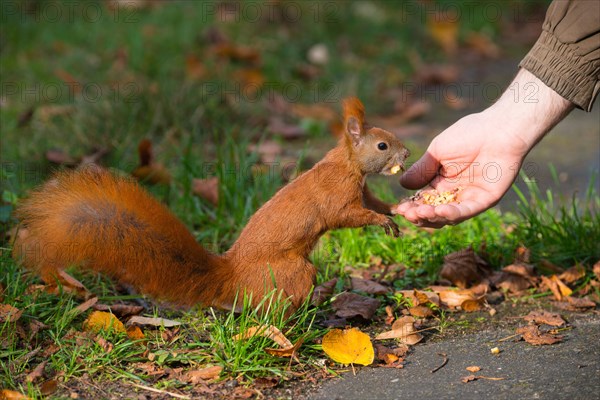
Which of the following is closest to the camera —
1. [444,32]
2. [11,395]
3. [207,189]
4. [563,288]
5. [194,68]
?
[11,395]

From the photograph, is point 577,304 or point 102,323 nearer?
point 102,323

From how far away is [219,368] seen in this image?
7.30 feet

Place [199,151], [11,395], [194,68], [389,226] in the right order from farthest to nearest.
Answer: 1. [194,68]
2. [199,151]
3. [389,226]
4. [11,395]

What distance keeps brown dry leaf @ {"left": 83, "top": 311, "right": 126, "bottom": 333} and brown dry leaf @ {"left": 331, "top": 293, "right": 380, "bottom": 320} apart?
0.70m

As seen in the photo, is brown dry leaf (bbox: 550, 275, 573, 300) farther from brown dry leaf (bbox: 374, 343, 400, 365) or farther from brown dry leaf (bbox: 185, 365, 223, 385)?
brown dry leaf (bbox: 185, 365, 223, 385)

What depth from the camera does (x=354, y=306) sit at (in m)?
2.69

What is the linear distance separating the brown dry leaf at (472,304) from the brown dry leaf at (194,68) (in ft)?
9.45

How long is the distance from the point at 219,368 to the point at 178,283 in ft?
0.96

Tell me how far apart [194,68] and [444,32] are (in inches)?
97.2

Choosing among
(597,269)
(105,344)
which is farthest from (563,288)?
(105,344)

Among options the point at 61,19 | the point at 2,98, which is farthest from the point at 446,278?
the point at 61,19

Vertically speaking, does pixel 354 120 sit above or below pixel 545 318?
above

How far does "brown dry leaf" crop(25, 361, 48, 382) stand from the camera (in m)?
2.19

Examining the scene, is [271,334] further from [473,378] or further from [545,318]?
[545,318]
